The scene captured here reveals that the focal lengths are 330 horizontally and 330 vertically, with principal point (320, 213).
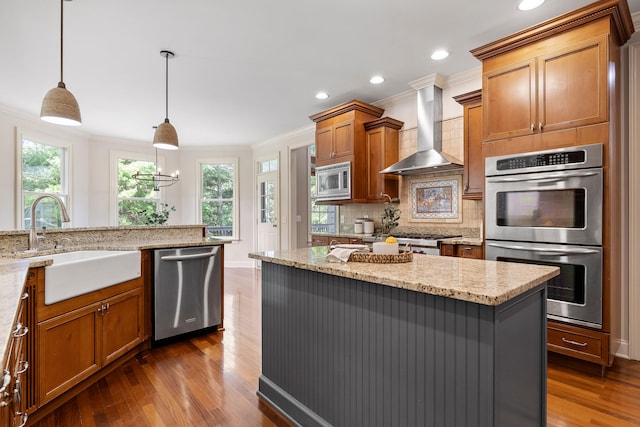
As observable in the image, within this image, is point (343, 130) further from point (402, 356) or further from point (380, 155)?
point (402, 356)

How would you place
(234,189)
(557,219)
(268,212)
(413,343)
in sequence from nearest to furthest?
(413,343) → (557,219) → (268,212) → (234,189)

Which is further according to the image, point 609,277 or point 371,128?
point 371,128

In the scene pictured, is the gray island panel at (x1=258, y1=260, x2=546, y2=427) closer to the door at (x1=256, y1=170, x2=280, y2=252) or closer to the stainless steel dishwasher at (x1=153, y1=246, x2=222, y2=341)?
the stainless steel dishwasher at (x1=153, y1=246, x2=222, y2=341)

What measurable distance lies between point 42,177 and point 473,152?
254 inches

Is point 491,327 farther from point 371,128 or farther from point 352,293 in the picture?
point 371,128

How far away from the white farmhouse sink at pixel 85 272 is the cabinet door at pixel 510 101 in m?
3.14

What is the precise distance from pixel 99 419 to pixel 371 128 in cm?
388

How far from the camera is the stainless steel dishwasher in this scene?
9.48 feet

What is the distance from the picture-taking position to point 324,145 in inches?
187

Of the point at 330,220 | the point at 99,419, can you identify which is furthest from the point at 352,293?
the point at 330,220

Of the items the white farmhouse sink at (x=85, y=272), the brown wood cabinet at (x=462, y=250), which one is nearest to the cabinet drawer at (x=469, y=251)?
the brown wood cabinet at (x=462, y=250)

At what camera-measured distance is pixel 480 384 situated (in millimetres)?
1127

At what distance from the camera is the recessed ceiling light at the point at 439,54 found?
3180mm

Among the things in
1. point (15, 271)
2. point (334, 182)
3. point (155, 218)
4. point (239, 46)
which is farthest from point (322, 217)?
point (15, 271)
